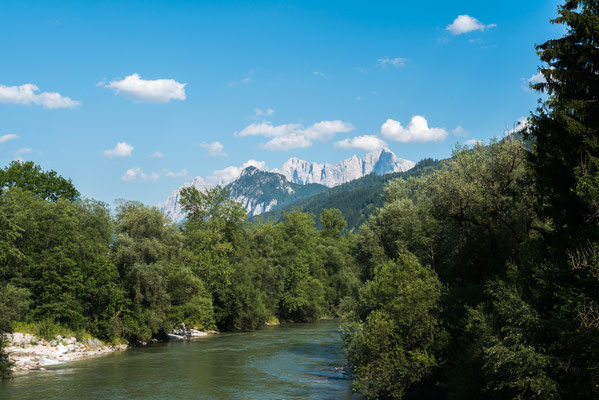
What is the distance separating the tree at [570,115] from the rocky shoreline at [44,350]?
1428 inches

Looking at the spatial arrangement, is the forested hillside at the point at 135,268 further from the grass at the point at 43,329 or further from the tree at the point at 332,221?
the tree at the point at 332,221

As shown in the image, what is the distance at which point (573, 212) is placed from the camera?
2094 cm

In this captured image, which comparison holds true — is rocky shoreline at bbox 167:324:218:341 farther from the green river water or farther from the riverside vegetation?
the green river water

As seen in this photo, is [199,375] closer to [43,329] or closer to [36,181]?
[43,329]

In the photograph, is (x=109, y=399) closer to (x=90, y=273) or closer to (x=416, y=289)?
(x=416, y=289)

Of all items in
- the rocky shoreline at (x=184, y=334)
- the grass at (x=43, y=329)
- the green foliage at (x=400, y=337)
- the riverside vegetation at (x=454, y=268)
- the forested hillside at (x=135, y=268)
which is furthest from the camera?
the rocky shoreline at (x=184, y=334)

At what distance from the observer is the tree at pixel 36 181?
214 ft

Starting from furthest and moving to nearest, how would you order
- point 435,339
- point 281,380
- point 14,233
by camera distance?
point 14,233
point 281,380
point 435,339

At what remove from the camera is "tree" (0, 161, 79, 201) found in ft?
214

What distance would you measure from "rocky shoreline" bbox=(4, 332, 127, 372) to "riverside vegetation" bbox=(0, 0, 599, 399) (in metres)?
2.16

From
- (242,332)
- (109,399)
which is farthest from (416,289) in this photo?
(242,332)

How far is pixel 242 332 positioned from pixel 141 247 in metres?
24.1

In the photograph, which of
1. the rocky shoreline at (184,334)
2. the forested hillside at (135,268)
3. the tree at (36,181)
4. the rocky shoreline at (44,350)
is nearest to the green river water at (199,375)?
the rocky shoreline at (44,350)

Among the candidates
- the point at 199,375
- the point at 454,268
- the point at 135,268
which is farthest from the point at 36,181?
the point at 454,268
